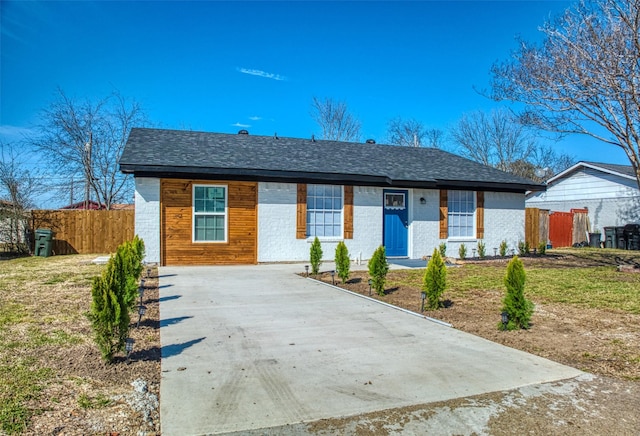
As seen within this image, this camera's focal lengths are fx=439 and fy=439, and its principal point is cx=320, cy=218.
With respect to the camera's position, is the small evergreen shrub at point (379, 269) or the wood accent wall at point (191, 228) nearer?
the small evergreen shrub at point (379, 269)

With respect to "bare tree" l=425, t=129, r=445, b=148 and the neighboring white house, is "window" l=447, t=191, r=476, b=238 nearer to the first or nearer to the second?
the neighboring white house

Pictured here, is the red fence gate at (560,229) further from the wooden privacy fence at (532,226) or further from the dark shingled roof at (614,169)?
the dark shingled roof at (614,169)

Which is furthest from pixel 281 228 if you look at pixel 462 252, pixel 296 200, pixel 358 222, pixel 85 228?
pixel 85 228

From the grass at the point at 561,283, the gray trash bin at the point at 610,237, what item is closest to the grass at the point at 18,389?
the grass at the point at 561,283

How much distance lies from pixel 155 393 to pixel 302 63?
2017cm

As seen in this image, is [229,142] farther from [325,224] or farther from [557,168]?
[557,168]

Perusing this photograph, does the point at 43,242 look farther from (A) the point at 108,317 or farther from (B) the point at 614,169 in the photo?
(B) the point at 614,169

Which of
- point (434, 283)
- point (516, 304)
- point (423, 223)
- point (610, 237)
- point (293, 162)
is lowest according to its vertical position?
point (516, 304)

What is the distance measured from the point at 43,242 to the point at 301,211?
30.6ft

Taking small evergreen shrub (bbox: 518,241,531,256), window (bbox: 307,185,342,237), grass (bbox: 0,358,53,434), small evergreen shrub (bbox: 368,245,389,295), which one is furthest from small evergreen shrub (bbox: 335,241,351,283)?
small evergreen shrub (bbox: 518,241,531,256)

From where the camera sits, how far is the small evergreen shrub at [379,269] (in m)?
8.46

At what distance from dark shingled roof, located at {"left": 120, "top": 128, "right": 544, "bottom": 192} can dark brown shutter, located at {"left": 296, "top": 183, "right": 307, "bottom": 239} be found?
32cm

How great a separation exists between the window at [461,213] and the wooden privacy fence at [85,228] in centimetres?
1168

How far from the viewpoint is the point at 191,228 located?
12.9 m
